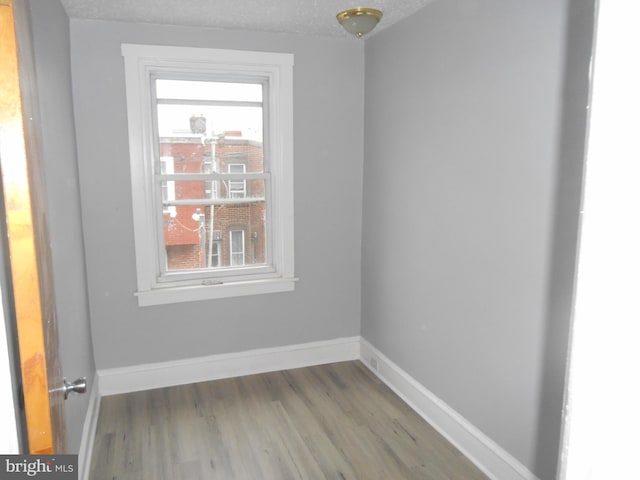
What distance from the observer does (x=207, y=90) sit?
3266 millimetres

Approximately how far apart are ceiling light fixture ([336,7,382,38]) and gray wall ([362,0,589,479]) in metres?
0.56

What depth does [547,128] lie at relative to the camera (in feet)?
6.32

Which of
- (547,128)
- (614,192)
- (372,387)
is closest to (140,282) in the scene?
(372,387)

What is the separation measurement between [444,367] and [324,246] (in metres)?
1.31

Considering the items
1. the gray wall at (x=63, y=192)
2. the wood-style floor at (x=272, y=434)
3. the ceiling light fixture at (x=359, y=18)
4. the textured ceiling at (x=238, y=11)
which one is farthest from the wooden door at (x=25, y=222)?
the textured ceiling at (x=238, y=11)

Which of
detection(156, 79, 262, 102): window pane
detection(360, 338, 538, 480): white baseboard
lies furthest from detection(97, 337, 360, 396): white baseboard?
detection(156, 79, 262, 102): window pane

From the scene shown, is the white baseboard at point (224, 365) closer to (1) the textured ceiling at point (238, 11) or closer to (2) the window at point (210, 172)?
(2) the window at point (210, 172)

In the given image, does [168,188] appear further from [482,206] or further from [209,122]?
[482,206]

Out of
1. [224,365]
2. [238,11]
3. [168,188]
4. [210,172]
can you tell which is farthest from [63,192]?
[224,365]

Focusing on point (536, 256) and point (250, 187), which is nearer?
point (536, 256)

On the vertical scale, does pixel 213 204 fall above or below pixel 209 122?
below

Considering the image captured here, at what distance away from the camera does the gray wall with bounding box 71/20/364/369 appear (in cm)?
296

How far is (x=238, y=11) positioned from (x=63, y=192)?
1.43m

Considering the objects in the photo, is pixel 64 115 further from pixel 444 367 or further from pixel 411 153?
pixel 444 367
